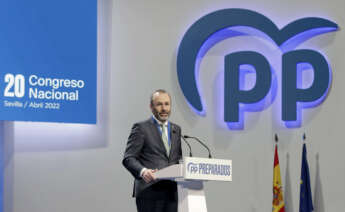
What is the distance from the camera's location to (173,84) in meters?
6.28

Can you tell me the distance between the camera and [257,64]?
622 cm

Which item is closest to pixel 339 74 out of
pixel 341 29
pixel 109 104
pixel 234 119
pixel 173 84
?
pixel 341 29

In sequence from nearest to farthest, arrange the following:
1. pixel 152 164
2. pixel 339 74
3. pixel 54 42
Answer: pixel 152 164
pixel 54 42
pixel 339 74

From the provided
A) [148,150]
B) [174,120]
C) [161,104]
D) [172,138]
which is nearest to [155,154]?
[148,150]

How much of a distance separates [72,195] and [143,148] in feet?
8.62

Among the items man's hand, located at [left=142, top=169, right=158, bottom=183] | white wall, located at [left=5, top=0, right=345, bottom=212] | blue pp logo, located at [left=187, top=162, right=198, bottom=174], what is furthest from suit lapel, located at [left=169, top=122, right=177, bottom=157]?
white wall, located at [left=5, top=0, right=345, bottom=212]

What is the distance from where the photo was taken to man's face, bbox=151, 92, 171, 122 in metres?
3.49

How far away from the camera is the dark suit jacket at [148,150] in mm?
3547

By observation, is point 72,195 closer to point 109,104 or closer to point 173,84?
point 109,104

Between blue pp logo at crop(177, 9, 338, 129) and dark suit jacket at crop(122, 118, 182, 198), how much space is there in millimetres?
2597

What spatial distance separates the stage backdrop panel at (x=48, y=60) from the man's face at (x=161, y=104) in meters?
2.38

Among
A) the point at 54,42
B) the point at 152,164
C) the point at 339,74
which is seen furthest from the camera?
the point at 339,74

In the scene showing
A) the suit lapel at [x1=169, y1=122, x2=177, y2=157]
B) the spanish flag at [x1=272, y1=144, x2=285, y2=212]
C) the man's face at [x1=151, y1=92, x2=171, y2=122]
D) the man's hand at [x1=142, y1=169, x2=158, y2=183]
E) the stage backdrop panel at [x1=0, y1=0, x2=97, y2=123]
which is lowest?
the spanish flag at [x1=272, y1=144, x2=285, y2=212]

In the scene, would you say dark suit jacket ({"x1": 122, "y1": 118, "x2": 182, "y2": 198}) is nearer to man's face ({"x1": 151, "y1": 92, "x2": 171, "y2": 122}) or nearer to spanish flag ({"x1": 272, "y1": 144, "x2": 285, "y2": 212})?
man's face ({"x1": 151, "y1": 92, "x2": 171, "y2": 122})
